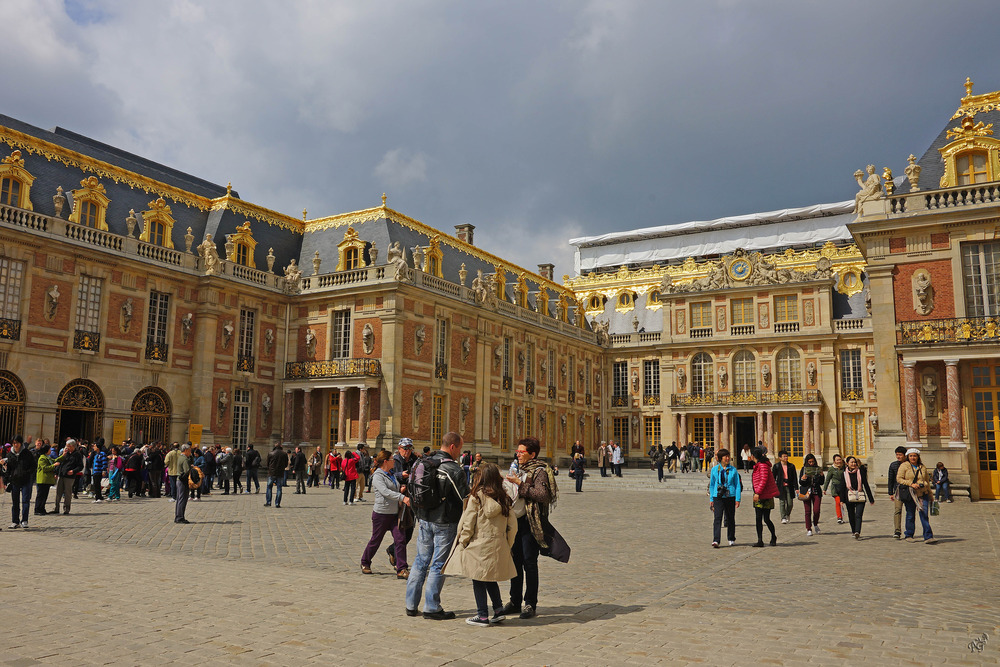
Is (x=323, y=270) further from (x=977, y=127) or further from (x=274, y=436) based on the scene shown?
(x=977, y=127)

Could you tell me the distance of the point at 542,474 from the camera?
6926 mm

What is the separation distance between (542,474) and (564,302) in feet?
121

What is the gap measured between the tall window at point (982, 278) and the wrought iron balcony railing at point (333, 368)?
751 inches

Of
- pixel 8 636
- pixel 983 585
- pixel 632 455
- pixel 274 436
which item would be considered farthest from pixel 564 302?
pixel 8 636

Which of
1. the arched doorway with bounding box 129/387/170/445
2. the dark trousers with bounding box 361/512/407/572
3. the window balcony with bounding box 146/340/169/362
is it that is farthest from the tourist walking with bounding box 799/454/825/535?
the window balcony with bounding box 146/340/169/362

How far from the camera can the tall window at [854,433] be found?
39.1 m

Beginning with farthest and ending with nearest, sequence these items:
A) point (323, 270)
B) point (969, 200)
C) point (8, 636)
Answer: point (323, 270) < point (969, 200) < point (8, 636)

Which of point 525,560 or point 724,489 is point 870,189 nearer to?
point 724,489

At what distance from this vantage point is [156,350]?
86.7 feet

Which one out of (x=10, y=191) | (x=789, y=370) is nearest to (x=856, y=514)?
(x=10, y=191)

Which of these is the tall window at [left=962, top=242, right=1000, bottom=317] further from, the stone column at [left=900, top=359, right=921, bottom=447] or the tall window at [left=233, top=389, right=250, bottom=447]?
the tall window at [left=233, top=389, right=250, bottom=447]

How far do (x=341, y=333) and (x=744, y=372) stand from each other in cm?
2305

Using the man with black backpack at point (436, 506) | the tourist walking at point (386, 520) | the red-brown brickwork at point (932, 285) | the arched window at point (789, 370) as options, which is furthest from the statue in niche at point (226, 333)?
the arched window at point (789, 370)

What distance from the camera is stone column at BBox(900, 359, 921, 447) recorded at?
1975cm
